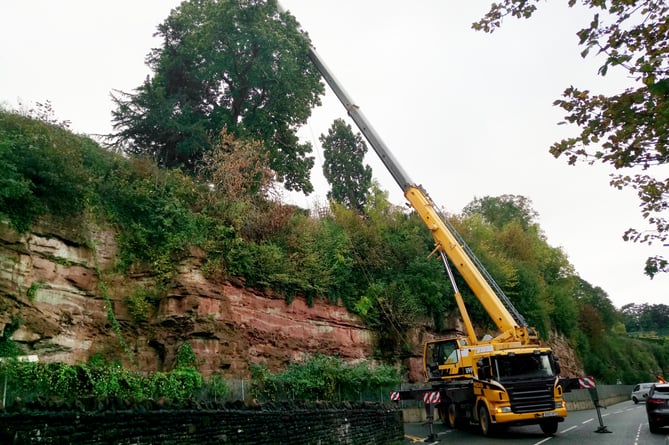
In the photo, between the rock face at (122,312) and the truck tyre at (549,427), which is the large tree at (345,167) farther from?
the truck tyre at (549,427)

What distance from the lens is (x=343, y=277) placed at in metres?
24.8

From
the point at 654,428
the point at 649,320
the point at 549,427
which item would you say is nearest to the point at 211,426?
the point at 549,427

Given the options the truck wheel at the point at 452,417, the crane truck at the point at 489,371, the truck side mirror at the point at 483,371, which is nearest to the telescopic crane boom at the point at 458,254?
the crane truck at the point at 489,371

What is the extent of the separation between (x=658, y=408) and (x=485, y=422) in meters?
5.52

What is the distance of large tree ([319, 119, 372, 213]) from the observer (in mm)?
46875

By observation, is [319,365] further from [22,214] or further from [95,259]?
[22,214]

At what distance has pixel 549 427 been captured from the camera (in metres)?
17.4

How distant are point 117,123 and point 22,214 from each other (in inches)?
546

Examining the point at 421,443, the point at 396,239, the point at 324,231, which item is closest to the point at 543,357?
the point at 421,443

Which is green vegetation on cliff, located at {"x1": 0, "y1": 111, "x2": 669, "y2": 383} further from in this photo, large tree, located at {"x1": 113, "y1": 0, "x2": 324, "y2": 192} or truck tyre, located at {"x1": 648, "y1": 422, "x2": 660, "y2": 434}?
truck tyre, located at {"x1": 648, "y1": 422, "x2": 660, "y2": 434}

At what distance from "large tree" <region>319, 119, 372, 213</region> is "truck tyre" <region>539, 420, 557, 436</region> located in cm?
2974

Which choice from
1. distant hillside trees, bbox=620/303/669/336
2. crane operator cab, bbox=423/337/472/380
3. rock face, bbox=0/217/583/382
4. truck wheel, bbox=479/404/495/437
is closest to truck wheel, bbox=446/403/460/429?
crane operator cab, bbox=423/337/472/380

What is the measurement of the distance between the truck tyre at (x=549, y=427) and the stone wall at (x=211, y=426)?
5.54m

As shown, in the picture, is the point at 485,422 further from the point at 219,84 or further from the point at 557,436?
the point at 219,84
